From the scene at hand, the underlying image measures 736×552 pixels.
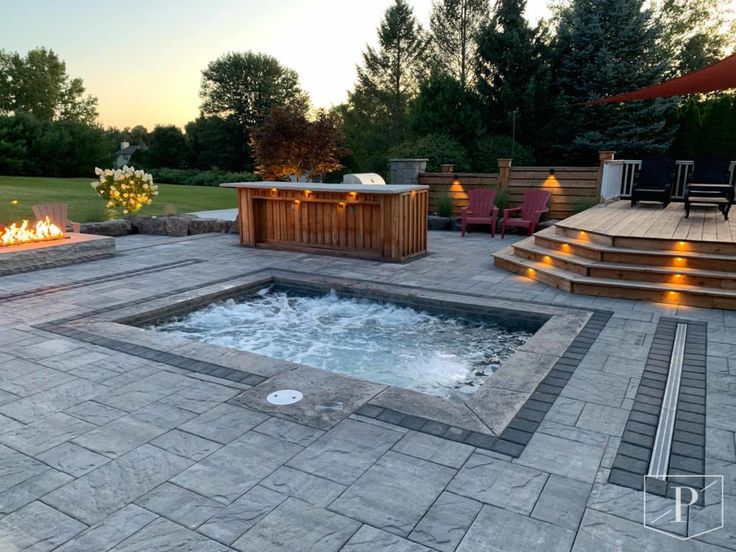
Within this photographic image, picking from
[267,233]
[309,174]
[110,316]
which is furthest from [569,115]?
[110,316]

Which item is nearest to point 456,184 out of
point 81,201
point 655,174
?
point 655,174

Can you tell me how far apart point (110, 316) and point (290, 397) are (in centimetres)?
283

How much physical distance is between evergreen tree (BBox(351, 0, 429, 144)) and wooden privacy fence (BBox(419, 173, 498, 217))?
17.2 meters

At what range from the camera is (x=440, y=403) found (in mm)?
3309

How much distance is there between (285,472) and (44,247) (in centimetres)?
692

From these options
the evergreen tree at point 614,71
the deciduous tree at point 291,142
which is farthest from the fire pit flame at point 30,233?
the evergreen tree at point 614,71

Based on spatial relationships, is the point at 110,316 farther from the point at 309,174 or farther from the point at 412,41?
the point at 412,41

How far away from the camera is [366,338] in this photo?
5184mm

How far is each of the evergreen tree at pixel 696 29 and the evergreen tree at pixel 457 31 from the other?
27.9 feet

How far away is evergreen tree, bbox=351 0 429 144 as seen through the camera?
1086 inches

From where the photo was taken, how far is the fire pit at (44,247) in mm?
7250

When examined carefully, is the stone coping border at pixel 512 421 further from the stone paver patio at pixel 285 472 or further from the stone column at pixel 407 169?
the stone column at pixel 407 169

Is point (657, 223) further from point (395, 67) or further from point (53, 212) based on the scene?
point (395, 67)

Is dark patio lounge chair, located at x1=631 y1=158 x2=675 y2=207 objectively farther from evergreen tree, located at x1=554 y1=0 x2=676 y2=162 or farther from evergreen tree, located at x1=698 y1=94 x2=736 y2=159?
evergreen tree, located at x1=554 y1=0 x2=676 y2=162
